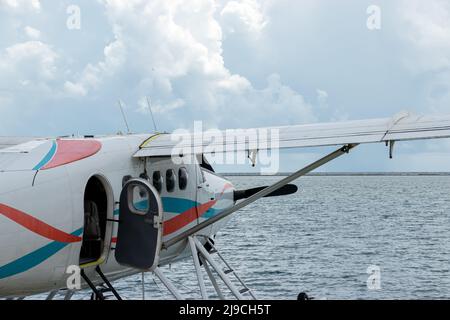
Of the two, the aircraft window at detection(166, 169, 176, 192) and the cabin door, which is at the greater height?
the aircraft window at detection(166, 169, 176, 192)

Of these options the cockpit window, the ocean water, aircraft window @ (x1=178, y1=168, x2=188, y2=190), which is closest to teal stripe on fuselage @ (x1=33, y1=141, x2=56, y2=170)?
aircraft window @ (x1=178, y1=168, x2=188, y2=190)

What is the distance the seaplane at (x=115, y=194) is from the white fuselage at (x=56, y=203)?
0.04 ft

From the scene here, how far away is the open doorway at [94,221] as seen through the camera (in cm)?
793

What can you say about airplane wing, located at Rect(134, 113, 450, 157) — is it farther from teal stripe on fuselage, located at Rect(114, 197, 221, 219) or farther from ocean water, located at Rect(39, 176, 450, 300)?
ocean water, located at Rect(39, 176, 450, 300)

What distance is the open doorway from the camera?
7930 mm

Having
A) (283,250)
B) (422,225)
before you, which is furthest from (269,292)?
(422,225)

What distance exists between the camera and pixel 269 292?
20219 mm

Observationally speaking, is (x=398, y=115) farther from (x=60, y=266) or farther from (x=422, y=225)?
(x=422, y=225)

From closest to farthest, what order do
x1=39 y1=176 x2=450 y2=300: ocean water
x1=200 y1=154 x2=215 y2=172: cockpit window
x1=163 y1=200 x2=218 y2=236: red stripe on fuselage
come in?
x1=163 y1=200 x2=218 y2=236: red stripe on fuselage
x1=200 y1=154 x2=215 y2=172: cockpit window
x1=39 y1=176 x2=450 y2=300: ocean water

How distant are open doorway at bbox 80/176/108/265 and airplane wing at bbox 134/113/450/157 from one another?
26.2 inches

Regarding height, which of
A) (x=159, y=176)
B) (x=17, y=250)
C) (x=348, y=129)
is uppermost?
(x=348, y=129)

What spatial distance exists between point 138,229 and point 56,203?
49.8 inches

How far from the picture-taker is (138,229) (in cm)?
785
